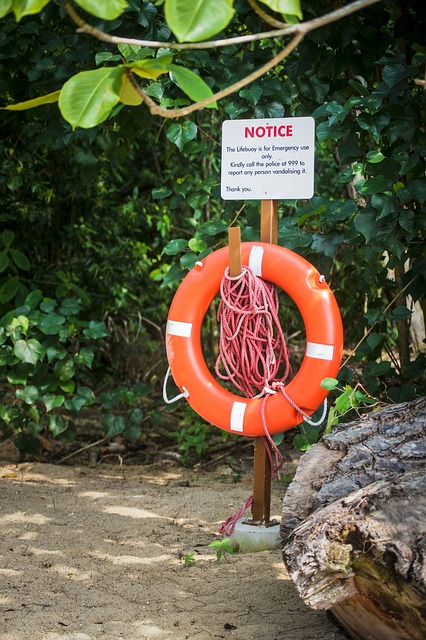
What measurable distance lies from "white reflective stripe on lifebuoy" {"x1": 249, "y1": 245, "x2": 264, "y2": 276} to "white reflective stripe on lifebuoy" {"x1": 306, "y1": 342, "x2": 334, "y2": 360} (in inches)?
11.2

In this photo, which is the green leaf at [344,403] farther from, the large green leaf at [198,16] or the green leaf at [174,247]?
the large green leaf at [198,16]

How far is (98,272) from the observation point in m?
4.95

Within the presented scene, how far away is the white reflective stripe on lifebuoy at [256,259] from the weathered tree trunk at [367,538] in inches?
32.7

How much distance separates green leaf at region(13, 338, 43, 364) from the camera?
342cm

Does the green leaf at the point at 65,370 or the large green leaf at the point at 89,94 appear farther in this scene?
the green leaf at the point at 65,370

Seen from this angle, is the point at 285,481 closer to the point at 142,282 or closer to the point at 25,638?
the point at 25,638

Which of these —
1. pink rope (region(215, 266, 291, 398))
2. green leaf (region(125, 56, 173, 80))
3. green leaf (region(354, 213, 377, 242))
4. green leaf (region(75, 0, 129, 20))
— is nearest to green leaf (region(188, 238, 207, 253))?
pink rope (region(215, 266, 291, 398))

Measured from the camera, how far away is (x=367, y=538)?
152 cm

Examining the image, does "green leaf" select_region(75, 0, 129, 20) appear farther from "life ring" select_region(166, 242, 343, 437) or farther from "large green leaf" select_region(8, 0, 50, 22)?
"life ring" select_region(166, 242, 343, 437)

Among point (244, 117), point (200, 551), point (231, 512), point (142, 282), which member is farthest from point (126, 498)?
point (142, 282)

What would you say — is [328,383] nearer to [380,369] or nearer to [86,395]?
[380,369]

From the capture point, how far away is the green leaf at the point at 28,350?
3418 millimetres

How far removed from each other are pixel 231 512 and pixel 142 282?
2.74 meters

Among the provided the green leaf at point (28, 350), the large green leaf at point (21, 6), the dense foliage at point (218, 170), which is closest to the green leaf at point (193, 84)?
the large green leaf at point (21, 6)
